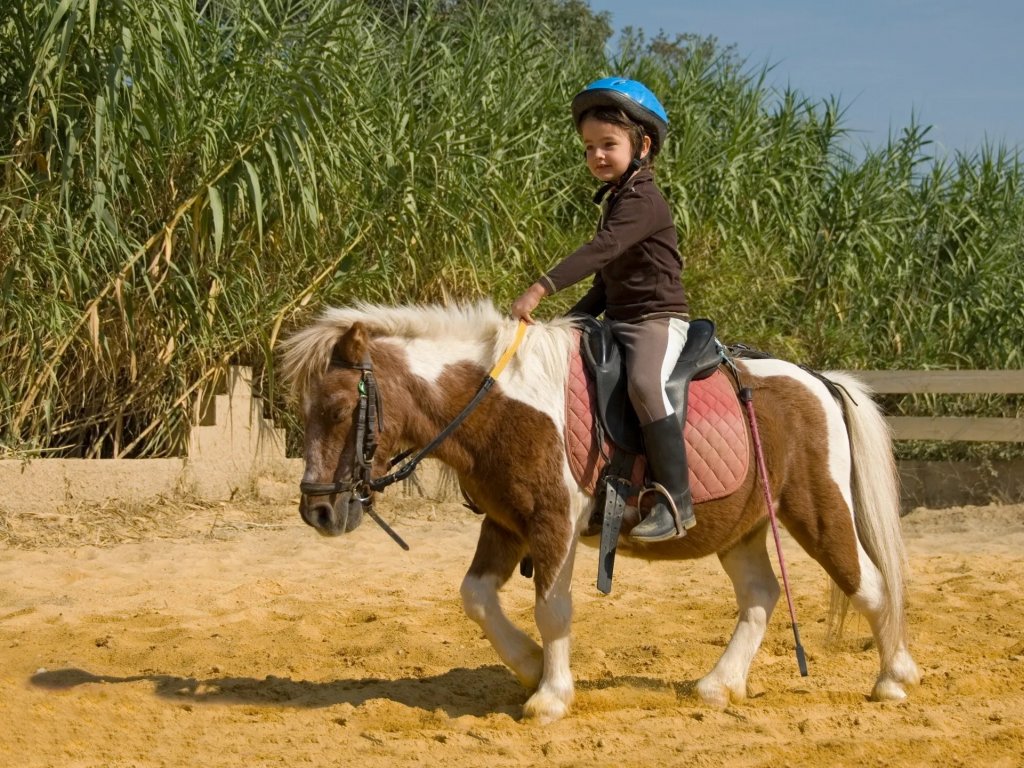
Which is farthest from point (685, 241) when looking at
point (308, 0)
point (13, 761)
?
point (13, 761)

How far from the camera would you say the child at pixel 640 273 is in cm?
442

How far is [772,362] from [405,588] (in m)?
3.03

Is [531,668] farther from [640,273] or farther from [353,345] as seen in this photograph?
[640,273]

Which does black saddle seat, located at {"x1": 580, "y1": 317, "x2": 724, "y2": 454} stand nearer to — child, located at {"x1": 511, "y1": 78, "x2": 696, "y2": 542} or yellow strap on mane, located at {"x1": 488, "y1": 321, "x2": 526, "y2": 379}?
child, located at {"x1": 511, "y1": 78, "x2": 696, "y2": 542}

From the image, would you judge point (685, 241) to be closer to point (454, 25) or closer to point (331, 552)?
point (454, 25)

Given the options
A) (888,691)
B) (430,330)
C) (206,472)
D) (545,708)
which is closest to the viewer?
(545,708)

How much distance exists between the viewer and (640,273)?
15.4 feet

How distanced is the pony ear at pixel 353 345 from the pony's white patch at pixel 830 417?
1.72m

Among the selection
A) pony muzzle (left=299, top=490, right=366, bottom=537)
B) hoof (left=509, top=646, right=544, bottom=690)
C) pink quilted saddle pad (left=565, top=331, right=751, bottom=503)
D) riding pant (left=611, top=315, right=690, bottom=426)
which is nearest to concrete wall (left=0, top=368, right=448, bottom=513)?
pony muzzle (left=299, top=490, right=366, bottom=537)

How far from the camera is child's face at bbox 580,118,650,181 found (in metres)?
4.61

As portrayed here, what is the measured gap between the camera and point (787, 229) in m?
12.3

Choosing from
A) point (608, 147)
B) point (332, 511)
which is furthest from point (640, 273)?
point (332, 511)

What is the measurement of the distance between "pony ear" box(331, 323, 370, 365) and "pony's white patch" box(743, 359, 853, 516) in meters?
1.72

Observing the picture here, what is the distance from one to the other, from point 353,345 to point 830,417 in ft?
6.79
